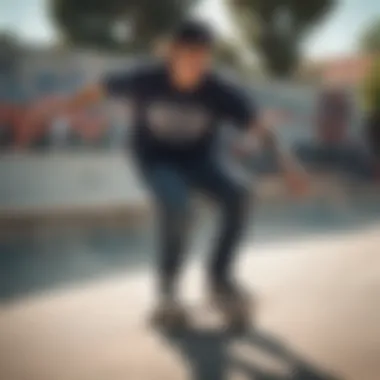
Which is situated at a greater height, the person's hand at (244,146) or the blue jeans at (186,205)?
the person's hand at (244,146)

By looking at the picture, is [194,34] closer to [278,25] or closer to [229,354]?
[278,25]

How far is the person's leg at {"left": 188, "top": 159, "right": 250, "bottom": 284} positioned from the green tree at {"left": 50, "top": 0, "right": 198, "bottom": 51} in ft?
0.78

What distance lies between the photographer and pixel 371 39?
1.29 m

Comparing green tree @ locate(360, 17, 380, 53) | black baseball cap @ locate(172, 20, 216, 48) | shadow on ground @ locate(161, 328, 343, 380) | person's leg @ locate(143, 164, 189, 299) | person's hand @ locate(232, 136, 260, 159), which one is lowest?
shadow on ground @ locate(161, 328, 343, 380)

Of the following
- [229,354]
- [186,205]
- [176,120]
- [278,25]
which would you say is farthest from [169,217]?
[278,25]

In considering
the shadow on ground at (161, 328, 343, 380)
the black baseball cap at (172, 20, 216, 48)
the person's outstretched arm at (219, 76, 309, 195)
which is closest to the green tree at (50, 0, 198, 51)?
the black baseball cap at (172, 20, 216, 48)

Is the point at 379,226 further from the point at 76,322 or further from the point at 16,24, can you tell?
the point at 16,24

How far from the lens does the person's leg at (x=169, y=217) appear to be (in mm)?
1229

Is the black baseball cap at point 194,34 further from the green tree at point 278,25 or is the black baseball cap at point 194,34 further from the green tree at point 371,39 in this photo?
the green tree at point 371,39

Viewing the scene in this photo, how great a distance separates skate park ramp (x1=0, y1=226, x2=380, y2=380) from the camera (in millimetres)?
1252

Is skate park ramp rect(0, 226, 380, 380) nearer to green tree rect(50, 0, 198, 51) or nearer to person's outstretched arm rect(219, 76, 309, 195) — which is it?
person's outstretched arm rect(219, 76, 309, 195)

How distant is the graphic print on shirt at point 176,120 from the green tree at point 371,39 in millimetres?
306

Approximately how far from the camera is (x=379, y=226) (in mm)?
1338

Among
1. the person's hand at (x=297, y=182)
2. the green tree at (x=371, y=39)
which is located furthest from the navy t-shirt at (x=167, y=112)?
the green tree at (x=371, y=39)
